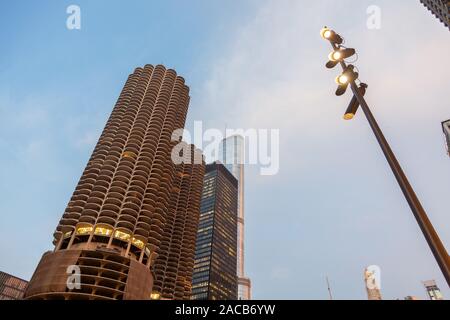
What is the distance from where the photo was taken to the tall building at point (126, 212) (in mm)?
75812

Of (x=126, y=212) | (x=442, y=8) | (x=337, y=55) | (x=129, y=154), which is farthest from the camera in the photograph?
(x=129, y=154)

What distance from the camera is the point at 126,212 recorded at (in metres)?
93.4

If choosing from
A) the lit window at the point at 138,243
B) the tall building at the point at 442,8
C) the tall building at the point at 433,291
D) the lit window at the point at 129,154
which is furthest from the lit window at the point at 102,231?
the tall building at the point at 433,291

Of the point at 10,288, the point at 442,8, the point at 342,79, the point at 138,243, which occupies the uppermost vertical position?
the point at 442,8

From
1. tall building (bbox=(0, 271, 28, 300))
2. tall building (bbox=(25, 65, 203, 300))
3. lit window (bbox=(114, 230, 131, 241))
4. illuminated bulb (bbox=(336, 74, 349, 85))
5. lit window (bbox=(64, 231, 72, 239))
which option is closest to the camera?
illuminated bulb (bbox=(336, 74, 349, 85))

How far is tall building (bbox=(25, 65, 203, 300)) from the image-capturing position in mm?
75812

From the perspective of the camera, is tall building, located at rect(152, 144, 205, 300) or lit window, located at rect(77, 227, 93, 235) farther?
tall building, located at rect(152, 144, 205, 300)

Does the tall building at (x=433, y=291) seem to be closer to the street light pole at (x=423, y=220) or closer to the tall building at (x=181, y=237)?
the tall building at (x=181, y=237)

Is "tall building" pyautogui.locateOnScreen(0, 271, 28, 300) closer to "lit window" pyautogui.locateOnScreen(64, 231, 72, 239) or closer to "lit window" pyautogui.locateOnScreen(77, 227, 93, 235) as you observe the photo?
"lit window" pyautogui.locateOnScreen(64, 231, 72, 239)

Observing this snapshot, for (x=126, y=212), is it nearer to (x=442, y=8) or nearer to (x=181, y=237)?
(x=181, y=237)

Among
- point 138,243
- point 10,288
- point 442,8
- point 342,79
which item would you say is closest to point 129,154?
point 138,243

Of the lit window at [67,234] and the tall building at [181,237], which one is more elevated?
the tall building at [181,237]

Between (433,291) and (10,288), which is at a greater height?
(10,288)

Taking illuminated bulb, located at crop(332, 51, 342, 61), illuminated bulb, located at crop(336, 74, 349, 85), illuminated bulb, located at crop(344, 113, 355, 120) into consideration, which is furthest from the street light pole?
illuminated bulb, located at crop(332, 51, 342, 61)
